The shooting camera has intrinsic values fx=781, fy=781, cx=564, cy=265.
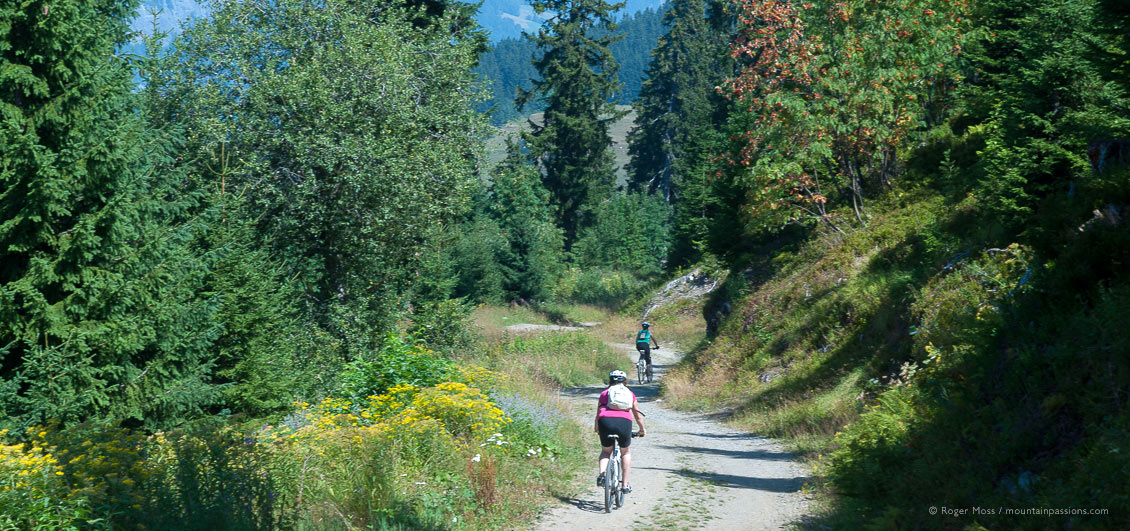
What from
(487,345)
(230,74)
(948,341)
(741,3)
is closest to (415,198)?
(230,74)

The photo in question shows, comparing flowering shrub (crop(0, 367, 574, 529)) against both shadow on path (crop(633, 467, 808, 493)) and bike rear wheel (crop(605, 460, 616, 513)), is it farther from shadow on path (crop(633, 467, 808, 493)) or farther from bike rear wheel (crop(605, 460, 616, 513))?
shadow on path (crop(633, 467, 808, 493))

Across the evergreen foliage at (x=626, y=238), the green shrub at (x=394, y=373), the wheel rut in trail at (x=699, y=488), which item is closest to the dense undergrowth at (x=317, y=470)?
the green shrub at (x=394, y=373)

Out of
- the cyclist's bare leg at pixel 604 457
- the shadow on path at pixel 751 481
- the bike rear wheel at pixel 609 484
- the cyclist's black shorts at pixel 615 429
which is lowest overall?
the shadow on path at pixel 751 481

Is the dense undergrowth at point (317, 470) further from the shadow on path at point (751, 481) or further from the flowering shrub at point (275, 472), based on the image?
the shadow on path at point (751, 481)

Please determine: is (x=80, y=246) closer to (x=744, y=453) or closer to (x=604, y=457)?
(x=604, y=457)

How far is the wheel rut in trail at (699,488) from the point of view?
8.66 metres

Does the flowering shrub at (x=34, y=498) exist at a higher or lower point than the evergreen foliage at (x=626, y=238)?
lower

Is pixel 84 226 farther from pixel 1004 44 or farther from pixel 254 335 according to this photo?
pixel 1004 44

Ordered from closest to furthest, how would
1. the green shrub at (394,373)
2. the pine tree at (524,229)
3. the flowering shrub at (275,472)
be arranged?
the flowering shrub at (275,472)
the green shrub at (394,373)
the pine tree at (524,229)

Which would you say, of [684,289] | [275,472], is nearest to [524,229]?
[684,289]

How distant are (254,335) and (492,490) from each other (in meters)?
7.64

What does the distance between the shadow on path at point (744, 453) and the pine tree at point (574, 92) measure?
49076mm

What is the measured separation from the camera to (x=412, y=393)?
11.7m

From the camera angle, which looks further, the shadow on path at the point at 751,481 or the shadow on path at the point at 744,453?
the shadow on path at the point at 744,453
